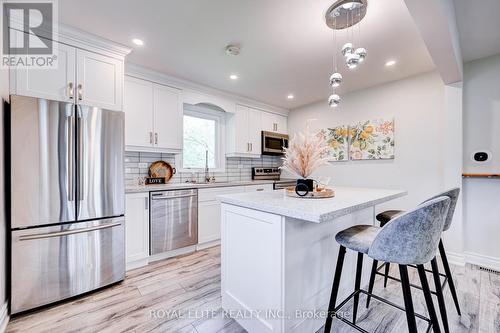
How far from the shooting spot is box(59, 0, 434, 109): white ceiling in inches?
67.7

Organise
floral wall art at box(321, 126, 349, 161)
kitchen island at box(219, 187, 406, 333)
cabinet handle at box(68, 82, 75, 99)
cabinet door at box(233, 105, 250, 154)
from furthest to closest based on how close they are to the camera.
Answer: cabinet door at box(233, 105, 250, 154), floral wall art at box(321, 126, 349, 161), cabinet handle at box(68, 82, 75, 99), kitchen island at box(219, 187, 406, 333)

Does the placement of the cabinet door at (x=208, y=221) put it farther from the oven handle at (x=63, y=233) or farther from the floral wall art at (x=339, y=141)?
the floral wall art at (x=339, y=141)

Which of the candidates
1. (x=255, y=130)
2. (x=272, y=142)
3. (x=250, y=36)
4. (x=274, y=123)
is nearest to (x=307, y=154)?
(x=250, y=36)

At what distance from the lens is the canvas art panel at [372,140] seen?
126 inches

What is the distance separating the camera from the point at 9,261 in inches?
66.9

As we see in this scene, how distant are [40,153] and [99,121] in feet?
1.67

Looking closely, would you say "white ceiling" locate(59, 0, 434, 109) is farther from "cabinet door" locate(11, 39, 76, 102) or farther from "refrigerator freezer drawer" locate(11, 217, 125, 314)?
"refrigerator freezer drawer" locate(11, 217, 125, 314)

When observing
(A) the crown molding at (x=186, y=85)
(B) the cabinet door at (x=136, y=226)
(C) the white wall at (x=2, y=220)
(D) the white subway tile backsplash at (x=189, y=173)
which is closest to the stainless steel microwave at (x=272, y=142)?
(D) the white subway tile backsplash at (x=189, y=173)

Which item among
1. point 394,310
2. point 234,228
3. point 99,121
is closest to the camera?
point 234,228

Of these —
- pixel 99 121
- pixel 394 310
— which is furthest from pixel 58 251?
pixel 394 310

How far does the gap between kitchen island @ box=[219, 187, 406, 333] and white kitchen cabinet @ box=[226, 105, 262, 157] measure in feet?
7.66

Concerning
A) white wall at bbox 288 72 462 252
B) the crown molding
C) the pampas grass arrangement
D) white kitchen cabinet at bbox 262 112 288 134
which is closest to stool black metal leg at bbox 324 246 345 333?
the pampas grass arrangement

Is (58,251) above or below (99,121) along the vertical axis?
below

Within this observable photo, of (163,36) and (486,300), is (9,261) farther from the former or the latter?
(486,300)
